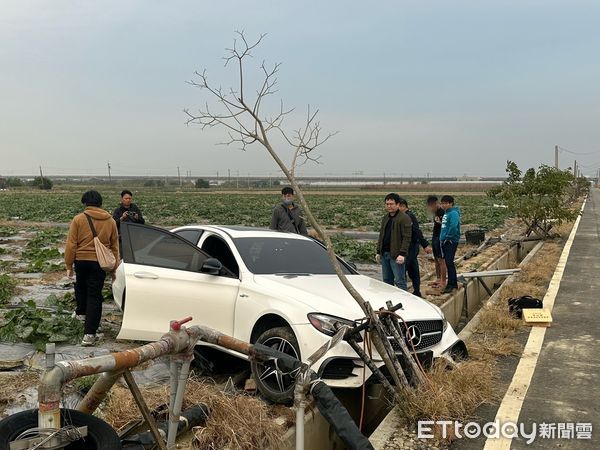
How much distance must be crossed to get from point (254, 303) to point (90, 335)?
2.36 meters

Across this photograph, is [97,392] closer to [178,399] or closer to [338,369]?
[178,399]

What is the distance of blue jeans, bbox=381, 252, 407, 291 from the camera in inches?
323

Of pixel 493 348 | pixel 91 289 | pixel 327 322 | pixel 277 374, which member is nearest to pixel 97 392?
pixel 277 374

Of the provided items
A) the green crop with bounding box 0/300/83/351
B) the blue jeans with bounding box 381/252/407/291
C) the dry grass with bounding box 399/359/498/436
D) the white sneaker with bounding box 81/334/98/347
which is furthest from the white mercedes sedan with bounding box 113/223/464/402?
the blue jeans with bounding box 381/252/407/291

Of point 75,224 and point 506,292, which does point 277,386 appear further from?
point 506,292

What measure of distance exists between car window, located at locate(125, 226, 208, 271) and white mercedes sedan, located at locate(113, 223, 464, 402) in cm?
1

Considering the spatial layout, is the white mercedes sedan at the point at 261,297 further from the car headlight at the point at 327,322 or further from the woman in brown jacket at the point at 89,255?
the woman in brown jacket at the point at 89,255

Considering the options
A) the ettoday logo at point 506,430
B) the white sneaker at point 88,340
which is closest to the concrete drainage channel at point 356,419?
the ettoday logo at point 506,430

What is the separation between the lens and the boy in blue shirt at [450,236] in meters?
9.04

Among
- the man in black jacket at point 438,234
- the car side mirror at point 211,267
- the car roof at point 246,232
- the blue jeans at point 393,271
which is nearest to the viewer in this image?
the car side mirror at point 211,267

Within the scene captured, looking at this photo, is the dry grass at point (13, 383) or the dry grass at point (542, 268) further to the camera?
the dry grass at point (542, 268)

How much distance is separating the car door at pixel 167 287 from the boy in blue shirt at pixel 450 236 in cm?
471

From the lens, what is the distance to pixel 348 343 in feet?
14.5

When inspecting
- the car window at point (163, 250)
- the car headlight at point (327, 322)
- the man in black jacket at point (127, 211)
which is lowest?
the car headlight at point (327, 322)
